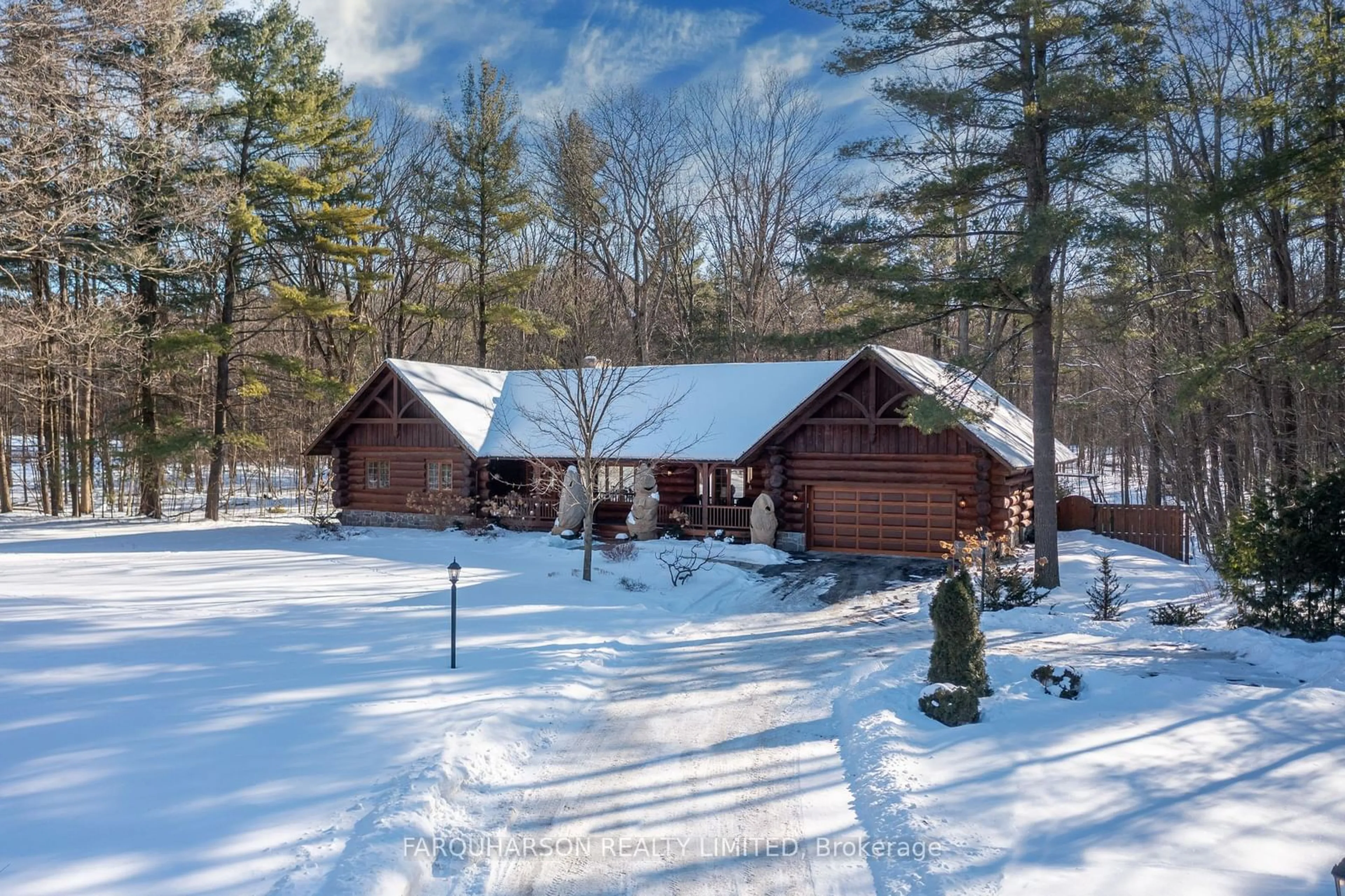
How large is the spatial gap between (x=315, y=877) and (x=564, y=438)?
16355mm

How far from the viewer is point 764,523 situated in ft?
67.6

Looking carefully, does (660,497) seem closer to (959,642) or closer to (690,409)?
(690,409)

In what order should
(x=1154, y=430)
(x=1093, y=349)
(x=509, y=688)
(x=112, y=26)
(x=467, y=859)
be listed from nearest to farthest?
(x=467, y=859), (x=509, y=688), (x=112, y=26), (x=1154, y=430), (x=1093, y=349)

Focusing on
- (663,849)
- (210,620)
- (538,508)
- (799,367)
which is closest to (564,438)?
(538,508)

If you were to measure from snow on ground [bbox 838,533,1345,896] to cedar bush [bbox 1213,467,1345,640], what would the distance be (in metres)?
0.64

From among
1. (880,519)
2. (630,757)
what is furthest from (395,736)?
(880,519)

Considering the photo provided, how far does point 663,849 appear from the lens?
546cm

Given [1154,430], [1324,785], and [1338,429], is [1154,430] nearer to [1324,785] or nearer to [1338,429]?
[1338,429]

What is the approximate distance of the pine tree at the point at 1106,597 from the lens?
12.9 metres

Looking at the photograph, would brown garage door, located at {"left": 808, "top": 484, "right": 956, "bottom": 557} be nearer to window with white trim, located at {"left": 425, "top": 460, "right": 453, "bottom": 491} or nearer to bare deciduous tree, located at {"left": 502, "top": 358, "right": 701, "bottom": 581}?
bare deciduous tree, located at {"left": 502, "top": 358, "right": 701, "bottom": 581}

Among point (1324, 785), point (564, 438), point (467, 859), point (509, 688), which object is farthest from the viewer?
point (564, 438)

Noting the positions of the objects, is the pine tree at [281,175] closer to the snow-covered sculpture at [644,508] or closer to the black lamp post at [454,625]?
the snow-covered sculpture at [644,508]

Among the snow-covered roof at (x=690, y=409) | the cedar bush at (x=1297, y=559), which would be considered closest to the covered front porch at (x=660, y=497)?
the snow-covered roof at (x=690, y=409)

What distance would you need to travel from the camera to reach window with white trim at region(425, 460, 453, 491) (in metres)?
25.2
